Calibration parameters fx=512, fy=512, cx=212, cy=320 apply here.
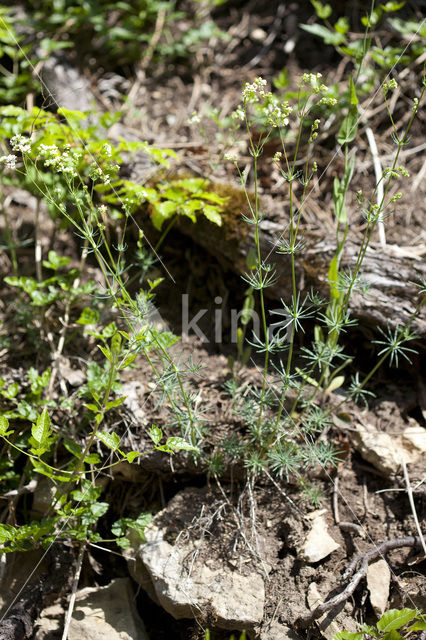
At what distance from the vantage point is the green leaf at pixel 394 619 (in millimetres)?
1887

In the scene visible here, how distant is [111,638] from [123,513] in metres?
0.57

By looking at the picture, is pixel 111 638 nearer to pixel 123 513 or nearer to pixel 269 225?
pixel 123 513

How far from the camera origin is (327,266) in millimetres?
2750

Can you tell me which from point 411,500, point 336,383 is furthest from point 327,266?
point 411,500

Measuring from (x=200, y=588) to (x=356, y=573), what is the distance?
26.4 inches

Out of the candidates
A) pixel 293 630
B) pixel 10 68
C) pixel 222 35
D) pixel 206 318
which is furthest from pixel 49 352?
pixel 222 35

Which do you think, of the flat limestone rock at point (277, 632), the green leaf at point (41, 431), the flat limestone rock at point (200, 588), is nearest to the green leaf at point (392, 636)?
the flat limestone rock at point (277, 632)

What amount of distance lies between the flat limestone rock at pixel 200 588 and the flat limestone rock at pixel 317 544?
0.77ft

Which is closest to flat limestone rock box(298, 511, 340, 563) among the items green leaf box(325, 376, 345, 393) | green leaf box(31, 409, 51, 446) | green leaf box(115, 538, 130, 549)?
green leaf box(325, 376, 345, 393)

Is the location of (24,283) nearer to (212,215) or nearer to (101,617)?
(212,215)

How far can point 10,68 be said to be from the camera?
416 cm

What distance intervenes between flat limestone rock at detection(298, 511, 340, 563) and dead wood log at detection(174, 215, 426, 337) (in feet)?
→ 3.42

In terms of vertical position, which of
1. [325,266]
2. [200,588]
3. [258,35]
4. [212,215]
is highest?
[258,35]

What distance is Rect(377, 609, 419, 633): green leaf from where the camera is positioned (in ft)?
6.19
